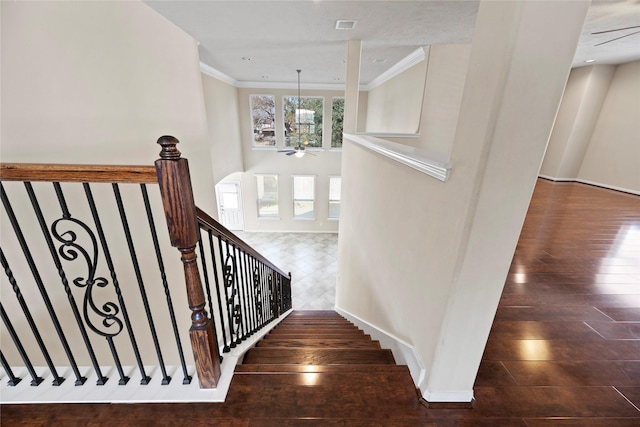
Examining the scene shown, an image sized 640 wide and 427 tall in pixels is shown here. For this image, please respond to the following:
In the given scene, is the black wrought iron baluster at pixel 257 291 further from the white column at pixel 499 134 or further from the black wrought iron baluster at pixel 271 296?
the white column at pixel 499 134

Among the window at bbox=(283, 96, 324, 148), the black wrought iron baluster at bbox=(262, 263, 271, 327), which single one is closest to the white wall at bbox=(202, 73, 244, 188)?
the window at bbox=(283, 96, 324, 148)

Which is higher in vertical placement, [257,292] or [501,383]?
[501,383]

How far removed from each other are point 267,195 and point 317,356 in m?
7.45

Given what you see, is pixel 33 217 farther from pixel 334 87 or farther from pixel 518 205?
pixel 334 87

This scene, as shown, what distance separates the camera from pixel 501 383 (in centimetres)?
125

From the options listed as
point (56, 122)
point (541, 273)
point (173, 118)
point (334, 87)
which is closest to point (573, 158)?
point (541, 273)

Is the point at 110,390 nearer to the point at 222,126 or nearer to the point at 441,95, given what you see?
the point at 441,95

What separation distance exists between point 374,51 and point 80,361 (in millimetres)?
5420

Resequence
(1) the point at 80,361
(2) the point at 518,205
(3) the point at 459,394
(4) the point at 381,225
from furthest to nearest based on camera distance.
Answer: (1) the point at 80,361 → (4) the point at 381,225 → (3) the point at 459,394 → (2) the point at 518,205

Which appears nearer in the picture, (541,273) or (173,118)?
(541,273)

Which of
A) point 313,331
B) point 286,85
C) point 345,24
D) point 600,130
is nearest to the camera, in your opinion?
point 313,331

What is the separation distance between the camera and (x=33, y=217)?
6.66 ft

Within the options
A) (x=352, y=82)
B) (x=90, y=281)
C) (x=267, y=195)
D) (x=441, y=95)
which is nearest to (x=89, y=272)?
(x=90, y=281)

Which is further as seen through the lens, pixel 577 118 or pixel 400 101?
pixel 400 101
